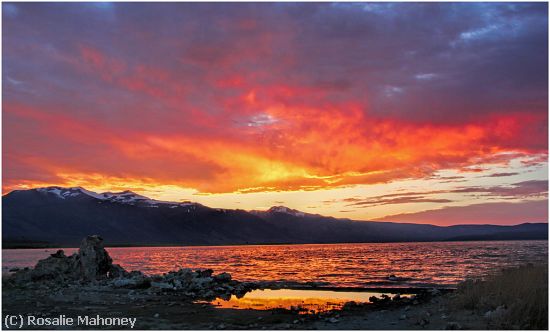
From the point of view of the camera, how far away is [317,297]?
93.6 feet

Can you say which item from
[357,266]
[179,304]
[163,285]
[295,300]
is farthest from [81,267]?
[357,266]

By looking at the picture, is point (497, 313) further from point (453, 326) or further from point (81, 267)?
point (81, 267)

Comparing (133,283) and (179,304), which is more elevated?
(133,283)

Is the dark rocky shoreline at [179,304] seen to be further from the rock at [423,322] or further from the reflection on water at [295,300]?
the reflection on water at [295,300]

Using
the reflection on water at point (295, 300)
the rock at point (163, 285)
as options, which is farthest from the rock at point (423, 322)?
the rock at point (163, 285)

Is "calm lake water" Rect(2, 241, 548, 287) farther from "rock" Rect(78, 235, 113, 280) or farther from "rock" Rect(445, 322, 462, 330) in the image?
"rock" Rect(445, 322, 462, 330)

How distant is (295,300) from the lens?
27078mm

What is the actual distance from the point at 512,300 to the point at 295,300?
12.4 meters

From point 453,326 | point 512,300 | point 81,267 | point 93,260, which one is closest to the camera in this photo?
point 453,326

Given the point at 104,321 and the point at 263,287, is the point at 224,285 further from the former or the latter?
the point at 104,321

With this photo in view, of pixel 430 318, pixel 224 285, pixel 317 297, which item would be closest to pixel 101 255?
pixel 224 285

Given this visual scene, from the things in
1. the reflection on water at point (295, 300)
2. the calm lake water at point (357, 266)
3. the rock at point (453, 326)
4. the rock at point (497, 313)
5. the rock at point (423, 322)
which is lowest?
the calm lake water at point (357, 266)

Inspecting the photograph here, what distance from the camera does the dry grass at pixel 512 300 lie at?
52.9ft

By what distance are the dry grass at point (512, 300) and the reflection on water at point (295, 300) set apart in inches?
257
